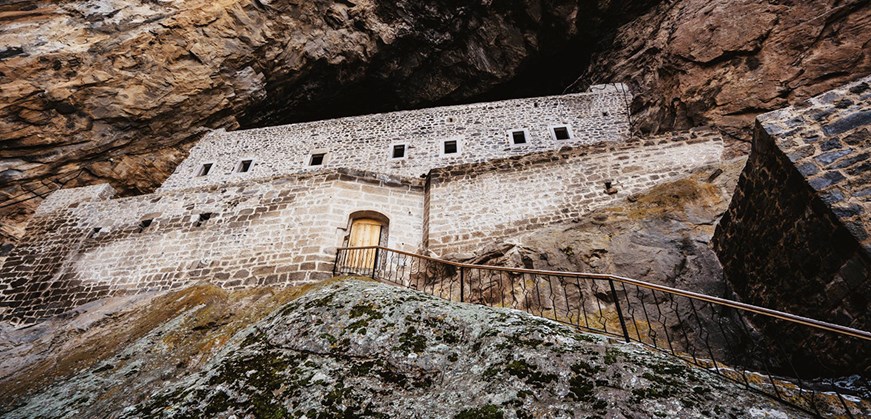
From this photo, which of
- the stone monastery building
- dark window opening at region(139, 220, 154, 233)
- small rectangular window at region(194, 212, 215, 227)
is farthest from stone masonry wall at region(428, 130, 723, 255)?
dark window opening at region(139, 220, 154, 233)

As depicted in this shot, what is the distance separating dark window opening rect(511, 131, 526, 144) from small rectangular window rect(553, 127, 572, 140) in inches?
47.9

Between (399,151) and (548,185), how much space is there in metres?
7.89

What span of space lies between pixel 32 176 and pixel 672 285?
21.1 metres

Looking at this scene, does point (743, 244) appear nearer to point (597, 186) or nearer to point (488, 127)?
point (597, 186)

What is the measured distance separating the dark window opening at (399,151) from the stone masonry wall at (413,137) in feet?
0.63

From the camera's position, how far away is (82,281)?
1063 centimetres

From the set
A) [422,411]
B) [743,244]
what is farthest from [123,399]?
[743,244]

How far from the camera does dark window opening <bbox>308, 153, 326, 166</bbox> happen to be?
17188 mm

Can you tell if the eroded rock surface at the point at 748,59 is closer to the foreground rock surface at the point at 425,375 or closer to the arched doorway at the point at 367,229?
the foreground rock surface at the point at 425,375

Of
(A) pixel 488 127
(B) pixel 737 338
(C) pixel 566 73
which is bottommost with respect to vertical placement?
(B) pixel 737 338

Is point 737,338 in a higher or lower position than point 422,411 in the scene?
higher

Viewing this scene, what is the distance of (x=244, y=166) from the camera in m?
17.8

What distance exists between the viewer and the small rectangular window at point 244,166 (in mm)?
17609

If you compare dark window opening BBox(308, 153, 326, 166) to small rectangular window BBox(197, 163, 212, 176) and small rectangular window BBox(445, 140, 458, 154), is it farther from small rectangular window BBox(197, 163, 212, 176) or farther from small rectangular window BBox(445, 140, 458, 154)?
small rectangular window BBox(445, 140, 458, 154)
